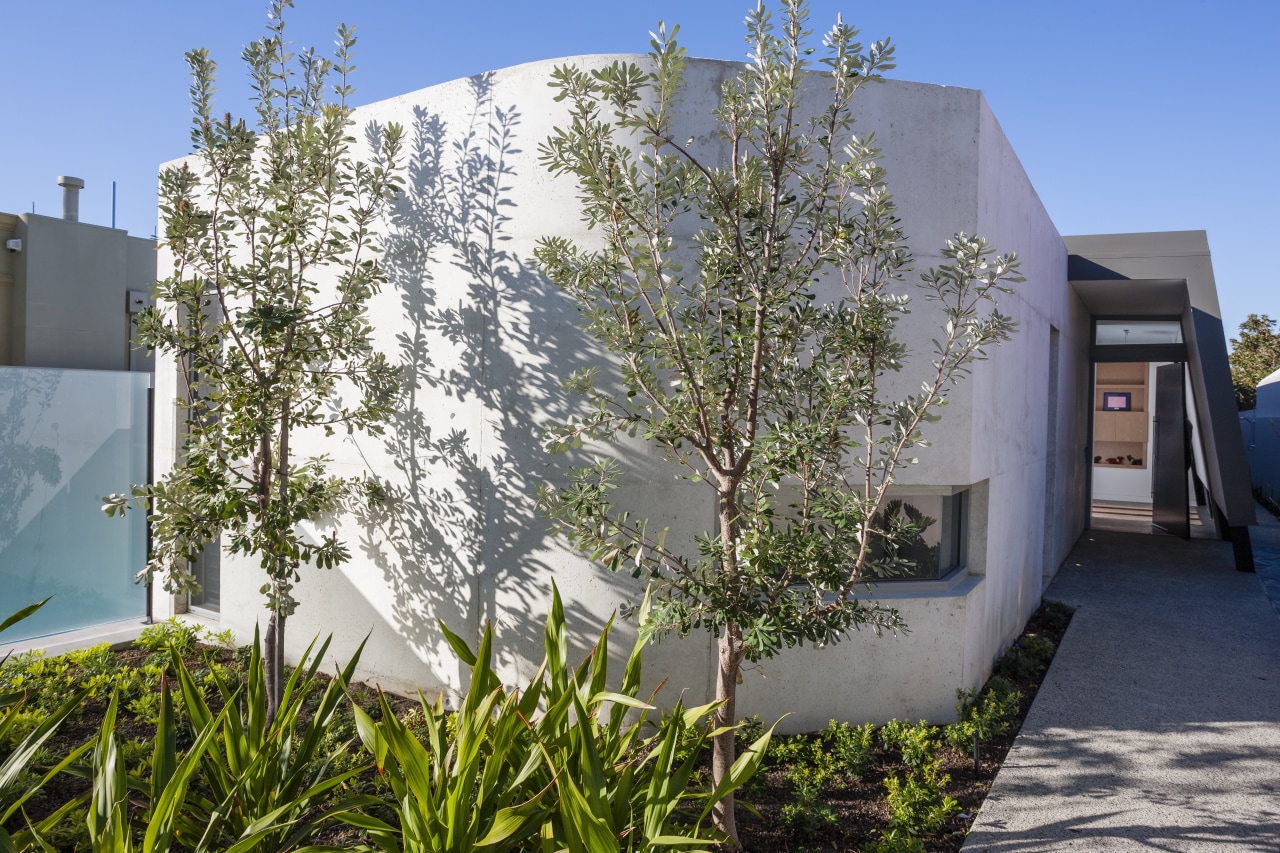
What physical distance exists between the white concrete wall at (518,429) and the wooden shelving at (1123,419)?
12.5 meters

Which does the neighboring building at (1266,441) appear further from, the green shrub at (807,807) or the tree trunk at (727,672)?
the tree trunk at (727,672)

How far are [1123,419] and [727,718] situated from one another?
612 inches

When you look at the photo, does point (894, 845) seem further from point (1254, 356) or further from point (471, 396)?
point (1254, 356)

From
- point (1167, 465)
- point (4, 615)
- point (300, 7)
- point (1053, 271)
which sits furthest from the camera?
point (1167, 465)

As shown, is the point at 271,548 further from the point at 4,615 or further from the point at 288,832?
the point at 4,615

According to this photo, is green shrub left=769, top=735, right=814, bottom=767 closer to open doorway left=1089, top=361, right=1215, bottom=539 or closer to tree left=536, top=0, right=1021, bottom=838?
tree left=536, top=0, right=1021, bottom=838

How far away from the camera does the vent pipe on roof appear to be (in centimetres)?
1222

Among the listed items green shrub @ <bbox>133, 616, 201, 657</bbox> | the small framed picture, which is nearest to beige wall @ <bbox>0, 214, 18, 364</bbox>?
green shrub @ <bbox>133, 616, 201, 657</bbox>

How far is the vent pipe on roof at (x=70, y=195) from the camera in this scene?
481 inches

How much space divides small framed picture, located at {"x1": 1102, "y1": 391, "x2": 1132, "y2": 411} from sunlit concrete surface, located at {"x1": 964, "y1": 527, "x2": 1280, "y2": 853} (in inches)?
332

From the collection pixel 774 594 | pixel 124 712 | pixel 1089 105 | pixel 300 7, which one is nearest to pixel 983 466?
pixel 774 594

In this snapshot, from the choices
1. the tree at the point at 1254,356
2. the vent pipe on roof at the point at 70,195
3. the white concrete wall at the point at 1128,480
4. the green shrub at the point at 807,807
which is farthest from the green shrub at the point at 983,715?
the tree at the point at 1254,356

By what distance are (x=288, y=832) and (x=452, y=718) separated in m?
1.68

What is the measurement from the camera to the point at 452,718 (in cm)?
438
